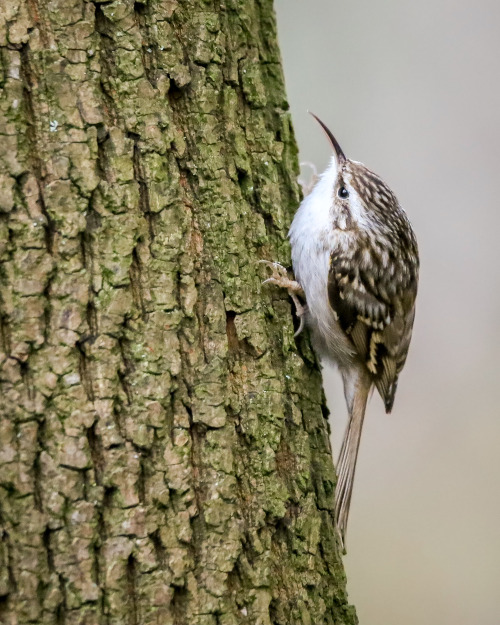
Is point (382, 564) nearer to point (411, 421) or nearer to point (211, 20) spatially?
point (411, 421)

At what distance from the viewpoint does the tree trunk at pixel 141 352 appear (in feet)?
5.40

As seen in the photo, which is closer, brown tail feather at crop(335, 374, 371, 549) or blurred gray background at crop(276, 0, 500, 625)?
brown tail feather at crop(335, 374, 371, 549)

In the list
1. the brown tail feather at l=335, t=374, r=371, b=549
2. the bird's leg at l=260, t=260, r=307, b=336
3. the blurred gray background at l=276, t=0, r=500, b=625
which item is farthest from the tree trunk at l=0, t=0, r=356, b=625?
the blurred gray background at l=276, t=0, r=500, b=625

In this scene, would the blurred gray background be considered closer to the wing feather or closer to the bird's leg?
the wing feather

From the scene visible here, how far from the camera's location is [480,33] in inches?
214

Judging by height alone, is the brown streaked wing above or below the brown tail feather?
above

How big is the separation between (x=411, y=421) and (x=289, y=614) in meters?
3.09

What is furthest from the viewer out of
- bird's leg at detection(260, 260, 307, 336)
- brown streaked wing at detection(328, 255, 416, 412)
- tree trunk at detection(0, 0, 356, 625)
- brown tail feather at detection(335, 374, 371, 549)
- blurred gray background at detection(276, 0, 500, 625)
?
blurred gray background at detection(276, 0, 500, 625)

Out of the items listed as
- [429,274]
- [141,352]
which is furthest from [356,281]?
[429,274]

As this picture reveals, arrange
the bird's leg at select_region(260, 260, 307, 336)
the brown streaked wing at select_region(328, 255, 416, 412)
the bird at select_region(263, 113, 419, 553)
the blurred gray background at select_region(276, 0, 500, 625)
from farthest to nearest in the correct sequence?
the blurred gray background at select_region(276, 0, 500, 625) < the brown streaked wing at select_region(328, 255, 416, 412) < the bird at select_region(263, 113, 419, 553) < the bird's leg at select_region(260, 260, 307, 336)

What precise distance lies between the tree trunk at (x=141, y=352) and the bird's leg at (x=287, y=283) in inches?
4.4

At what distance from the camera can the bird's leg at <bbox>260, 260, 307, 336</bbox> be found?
2.16 meters

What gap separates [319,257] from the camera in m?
2.62

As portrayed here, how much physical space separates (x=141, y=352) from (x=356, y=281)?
1214mm
